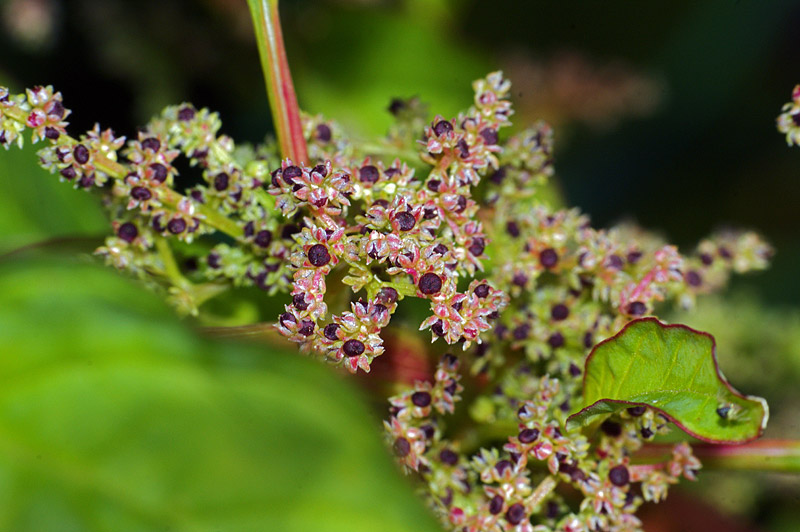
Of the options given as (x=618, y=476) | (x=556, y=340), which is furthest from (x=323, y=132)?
(x=618, y=476)

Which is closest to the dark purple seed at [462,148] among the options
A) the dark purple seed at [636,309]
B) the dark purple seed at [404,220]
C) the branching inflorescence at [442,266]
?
the branching inflorescence at [442,266]

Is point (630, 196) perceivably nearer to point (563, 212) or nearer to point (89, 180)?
point (563, 212)

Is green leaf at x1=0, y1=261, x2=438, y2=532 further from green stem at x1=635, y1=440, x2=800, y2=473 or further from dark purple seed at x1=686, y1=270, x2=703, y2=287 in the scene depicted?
dark purple seed at x1=686, y1=270, x2=703, y2=287

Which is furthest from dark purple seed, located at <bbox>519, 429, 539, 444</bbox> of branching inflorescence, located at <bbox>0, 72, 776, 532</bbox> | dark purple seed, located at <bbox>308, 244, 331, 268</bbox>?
dark purple seed, located at <bbox>308, 244, 331, 268</bbox>

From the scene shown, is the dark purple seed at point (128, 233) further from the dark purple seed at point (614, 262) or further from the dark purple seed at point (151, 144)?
the dark purple seed at point (614, 262)

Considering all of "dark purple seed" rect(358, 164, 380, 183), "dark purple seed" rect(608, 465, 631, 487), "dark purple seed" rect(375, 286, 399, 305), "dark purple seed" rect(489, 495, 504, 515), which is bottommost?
"dark purple seed" rect(489, 495, 504, 515)
